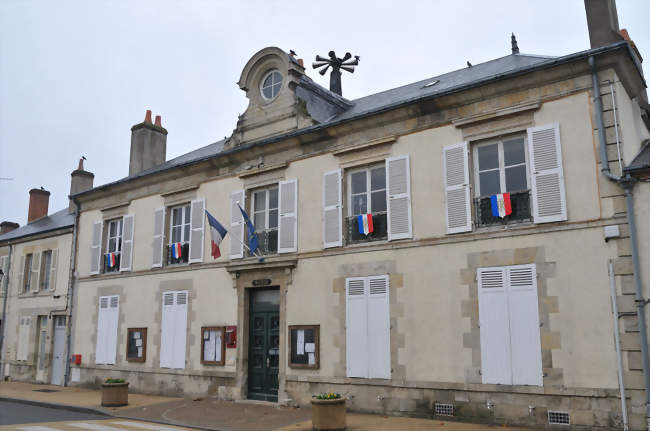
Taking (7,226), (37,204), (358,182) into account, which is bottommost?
(358,182)

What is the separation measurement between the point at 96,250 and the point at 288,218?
289 inches

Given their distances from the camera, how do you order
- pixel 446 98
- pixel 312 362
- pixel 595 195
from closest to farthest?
pixel 595 195, pixel 446 98, pixel 312 362

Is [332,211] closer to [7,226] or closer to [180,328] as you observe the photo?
[180,328]

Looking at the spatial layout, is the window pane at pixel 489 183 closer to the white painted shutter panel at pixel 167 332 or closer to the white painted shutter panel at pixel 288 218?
the white painted shutter panel at pixel 288 218

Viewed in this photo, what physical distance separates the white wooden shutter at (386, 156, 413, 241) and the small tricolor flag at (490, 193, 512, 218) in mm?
1570

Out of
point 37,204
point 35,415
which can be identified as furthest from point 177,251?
point 37,204

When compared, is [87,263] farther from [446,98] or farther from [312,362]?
[446,98]

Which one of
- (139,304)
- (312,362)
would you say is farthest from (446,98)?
(139,304)

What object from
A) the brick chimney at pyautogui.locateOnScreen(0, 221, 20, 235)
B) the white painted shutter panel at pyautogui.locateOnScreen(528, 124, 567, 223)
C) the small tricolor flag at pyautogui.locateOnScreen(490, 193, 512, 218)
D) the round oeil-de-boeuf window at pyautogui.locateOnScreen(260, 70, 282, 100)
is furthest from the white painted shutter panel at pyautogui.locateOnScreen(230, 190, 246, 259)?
the brick chimney at pyautogui.locateOnScreen(0, 221, 20, 235)

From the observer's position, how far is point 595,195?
8398mm

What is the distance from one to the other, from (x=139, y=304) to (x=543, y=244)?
33.7 ft

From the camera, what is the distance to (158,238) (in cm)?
1448

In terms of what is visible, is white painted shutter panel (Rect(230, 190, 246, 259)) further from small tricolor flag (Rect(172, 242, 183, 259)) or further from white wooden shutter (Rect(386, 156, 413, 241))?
white wooden shutter (Rect(386, 156, 413, 241))

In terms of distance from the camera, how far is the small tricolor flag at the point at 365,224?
10633 millimetres
